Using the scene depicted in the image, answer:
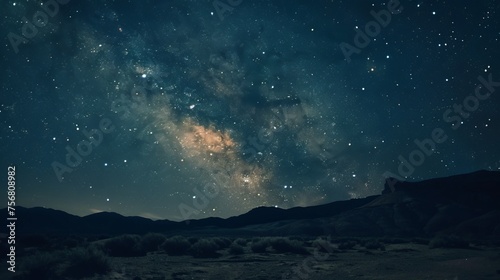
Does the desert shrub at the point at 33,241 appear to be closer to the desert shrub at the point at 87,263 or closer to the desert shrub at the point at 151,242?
the desert shrub at the point at 151,242

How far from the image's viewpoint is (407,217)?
70.7 meters

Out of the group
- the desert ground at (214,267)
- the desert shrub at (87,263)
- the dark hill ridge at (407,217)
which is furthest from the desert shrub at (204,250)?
the dark hill ridge at (407,217)

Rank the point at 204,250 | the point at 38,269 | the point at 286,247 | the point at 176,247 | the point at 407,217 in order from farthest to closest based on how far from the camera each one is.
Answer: the point at 407,217 → the point at 286,247 → the point at 176,247 → the point at 204,250 → the point at 38,269

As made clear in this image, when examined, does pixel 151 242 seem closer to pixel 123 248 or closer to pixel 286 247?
pixel 123 248

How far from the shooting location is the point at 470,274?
12578 mm

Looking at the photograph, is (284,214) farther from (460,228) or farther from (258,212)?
(460,228)

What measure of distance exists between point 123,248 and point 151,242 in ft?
6.75

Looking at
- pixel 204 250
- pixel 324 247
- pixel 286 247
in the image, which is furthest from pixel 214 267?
pixel 324 247

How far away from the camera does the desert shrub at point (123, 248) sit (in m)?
18.7

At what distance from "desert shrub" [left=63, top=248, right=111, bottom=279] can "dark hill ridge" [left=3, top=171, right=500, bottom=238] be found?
52.2 meters

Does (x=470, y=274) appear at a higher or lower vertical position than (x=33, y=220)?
lower

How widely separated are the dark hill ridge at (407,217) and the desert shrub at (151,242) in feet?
154

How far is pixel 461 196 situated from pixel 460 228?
27572 mm

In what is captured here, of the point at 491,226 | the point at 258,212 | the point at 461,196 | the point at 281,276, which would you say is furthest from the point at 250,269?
the point at 258,212
